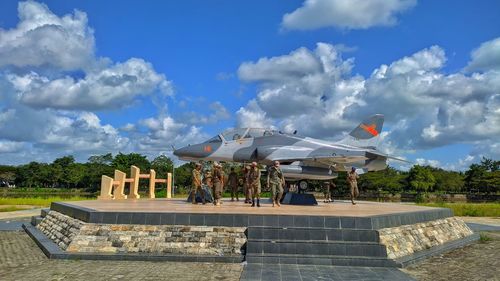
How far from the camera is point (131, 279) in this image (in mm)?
8398

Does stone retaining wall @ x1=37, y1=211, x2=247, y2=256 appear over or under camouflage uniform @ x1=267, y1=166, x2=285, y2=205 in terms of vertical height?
under

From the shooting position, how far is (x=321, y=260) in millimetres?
10141

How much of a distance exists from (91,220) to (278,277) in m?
6.14

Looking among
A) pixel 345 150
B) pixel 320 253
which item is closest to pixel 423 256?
pixel 320 253

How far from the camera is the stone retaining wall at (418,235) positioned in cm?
1083

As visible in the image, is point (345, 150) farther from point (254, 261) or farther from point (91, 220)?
point (91, 220)

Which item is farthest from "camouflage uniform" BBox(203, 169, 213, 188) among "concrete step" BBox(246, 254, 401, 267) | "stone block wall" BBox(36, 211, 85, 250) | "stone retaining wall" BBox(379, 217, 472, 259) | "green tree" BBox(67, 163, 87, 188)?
"green tree" BBox(67, 163, 87, 188)

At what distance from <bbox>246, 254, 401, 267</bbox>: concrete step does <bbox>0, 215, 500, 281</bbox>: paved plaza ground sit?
30 cm

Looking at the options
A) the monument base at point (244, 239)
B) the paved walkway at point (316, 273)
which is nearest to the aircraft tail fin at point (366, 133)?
the monument base at point (244, 239)

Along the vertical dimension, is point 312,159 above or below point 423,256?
above

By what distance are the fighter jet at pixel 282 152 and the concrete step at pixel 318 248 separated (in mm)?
8194

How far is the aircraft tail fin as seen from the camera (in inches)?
939

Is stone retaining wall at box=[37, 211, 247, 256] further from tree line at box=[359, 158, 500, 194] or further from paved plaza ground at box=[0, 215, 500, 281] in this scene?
tree line at box=[359, 158, 500, 194]

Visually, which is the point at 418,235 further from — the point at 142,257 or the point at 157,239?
the point at 142,257
